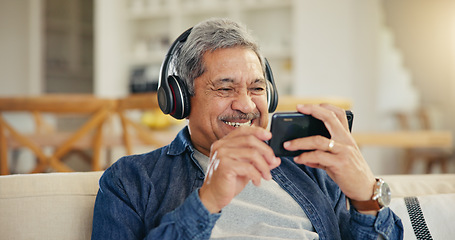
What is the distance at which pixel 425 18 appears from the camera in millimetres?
5695

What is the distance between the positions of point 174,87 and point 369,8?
11.9 feet

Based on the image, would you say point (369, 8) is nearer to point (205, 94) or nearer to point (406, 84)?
point (406, 84)

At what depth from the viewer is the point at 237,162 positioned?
0.80 meters

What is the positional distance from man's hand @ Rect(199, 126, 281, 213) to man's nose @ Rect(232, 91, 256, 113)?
246 mm

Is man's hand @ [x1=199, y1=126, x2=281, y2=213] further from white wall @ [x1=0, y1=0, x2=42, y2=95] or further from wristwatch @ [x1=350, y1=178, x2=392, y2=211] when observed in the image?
white wall @ [x1=0, y1=0, x2=42, y2=95]

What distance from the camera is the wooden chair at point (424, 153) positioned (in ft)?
15.5

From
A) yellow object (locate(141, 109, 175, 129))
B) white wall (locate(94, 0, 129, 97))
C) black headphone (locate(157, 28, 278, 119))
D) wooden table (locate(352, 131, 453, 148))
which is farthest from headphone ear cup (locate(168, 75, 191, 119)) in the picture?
white wall (locate(94, 0, 129, 97))

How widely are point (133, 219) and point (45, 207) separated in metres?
0.22

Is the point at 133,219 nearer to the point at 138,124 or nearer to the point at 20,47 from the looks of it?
the point at 138,124

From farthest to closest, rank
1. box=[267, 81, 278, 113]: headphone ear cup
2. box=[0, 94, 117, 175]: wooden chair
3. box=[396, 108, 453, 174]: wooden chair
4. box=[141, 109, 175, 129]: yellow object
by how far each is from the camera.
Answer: box=[396, 108, 453, 174]: wooden chair < box=[141, 109, 175, 129]: yellow object < box=[0, 94, 117, 175]: wooden chair < box=[267, 81, 278, 113]: headphone ear cup

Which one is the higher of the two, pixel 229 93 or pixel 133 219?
pixel 229 93

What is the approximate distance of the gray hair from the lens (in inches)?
42.8

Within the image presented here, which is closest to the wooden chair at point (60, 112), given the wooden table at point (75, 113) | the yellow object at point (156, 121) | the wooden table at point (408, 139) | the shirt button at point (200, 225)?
the wooden table at point (75, 113)

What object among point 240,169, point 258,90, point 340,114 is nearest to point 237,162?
point 240,169
